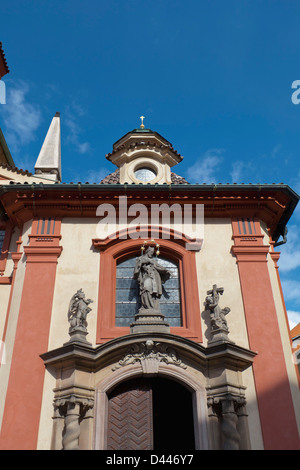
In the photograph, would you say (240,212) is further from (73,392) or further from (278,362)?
(73,392)

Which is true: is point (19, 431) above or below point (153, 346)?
below

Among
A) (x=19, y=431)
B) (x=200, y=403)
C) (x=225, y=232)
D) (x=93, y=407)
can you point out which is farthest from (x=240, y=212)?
(x=19, y=431)

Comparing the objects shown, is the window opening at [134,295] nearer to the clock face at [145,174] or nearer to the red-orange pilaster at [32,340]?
the red-orange pilaster at [32,340]

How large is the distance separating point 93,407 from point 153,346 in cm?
162

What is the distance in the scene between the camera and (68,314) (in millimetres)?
9414

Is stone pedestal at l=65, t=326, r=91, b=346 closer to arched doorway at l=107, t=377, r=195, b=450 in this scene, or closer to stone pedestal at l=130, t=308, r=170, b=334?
stone pedestal at l=130, t=308, r=170, b=334

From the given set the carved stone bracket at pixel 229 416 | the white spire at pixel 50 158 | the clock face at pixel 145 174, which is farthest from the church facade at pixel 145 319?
the clock face at pixel 145 174

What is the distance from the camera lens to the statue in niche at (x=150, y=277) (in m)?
9.64

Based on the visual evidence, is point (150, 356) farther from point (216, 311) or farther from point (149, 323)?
point (216, 311)

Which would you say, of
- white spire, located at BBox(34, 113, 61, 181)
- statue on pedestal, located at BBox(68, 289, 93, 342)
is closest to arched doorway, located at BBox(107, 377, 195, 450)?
statue on pedestal, located at BBox(68, 289, 93, 342)

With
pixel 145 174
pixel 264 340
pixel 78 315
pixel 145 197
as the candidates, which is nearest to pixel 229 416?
pixel 264 340

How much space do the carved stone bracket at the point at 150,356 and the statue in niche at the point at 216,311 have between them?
1012 mm

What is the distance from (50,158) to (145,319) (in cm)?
684

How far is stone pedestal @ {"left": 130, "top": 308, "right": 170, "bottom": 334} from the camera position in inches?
359
